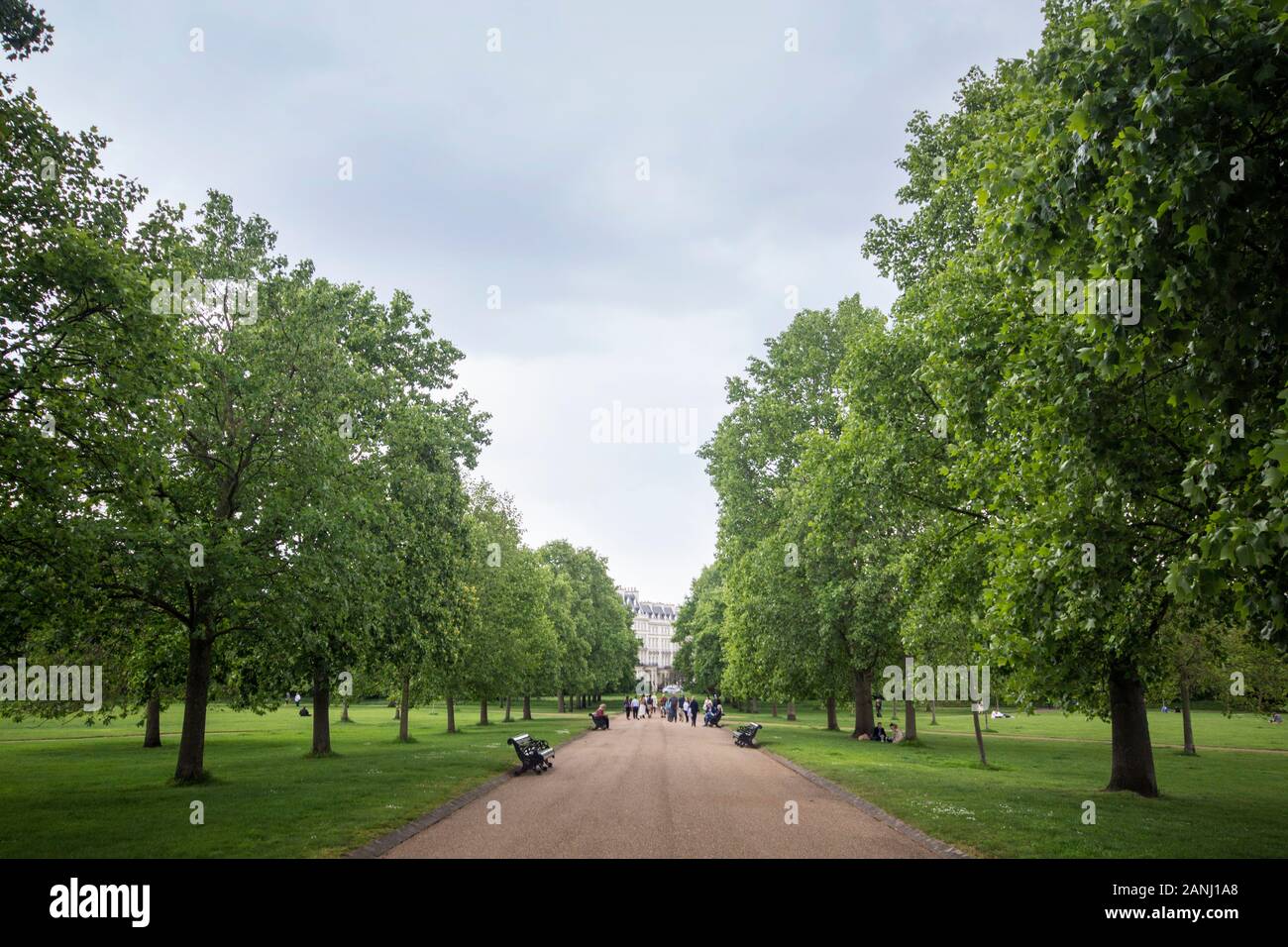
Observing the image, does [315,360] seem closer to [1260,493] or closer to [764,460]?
[1260,493]

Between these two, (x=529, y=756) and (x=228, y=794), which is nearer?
(x=228, y=794)

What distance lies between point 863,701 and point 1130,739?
67.8 feet

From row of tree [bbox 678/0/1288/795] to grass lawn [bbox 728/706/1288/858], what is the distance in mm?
2130

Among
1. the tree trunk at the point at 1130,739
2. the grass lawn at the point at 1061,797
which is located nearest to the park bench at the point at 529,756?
the grass lawn at the point at 1061,797

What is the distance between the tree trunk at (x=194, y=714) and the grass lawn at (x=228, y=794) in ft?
1.79

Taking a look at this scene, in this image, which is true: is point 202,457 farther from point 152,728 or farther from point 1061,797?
point 1061,797

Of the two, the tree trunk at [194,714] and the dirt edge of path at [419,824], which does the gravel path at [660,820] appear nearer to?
the dirt edge of path at [419,824]

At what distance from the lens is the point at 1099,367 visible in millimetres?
7254

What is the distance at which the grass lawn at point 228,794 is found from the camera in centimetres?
1075

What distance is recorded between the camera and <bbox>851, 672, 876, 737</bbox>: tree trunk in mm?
36969

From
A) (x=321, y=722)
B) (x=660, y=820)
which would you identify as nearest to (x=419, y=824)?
(x=660, y=820)

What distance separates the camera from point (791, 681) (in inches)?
1490

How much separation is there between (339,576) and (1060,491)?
13794mm
